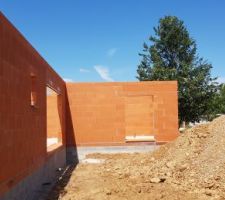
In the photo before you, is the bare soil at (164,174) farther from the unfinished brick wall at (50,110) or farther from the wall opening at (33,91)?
the wall opening at (33,91)

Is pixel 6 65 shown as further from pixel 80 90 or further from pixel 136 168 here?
pixel 80 90

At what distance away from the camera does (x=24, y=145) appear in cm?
729

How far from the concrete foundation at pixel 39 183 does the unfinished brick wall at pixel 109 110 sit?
2.84 m

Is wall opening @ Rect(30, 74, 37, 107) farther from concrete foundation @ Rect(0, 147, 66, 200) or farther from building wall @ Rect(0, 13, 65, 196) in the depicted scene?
concrete foundation @ Rect(0, 147, 66, 200)

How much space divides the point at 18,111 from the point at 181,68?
55.6ft

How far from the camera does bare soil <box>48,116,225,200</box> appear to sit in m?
8.09

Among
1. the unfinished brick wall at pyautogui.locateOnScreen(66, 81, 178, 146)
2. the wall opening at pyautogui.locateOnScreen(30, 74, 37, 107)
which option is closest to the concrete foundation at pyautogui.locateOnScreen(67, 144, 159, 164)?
the unfinished brick wall at pyautogui.locateOnScreen(66, 81, 178, 146)

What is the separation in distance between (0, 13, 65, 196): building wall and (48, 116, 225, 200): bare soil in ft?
4.24

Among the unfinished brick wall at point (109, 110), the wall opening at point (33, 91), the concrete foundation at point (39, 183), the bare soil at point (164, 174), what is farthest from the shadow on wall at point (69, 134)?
the wall opening at point (33, 91)

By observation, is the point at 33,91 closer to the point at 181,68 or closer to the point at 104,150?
the point at 104,150

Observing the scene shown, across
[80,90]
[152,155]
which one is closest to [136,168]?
[152,155]

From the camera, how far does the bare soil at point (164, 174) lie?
26.6 ft

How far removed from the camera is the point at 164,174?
32.5ft

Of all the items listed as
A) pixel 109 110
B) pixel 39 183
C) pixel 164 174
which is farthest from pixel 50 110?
pixel 39 183
